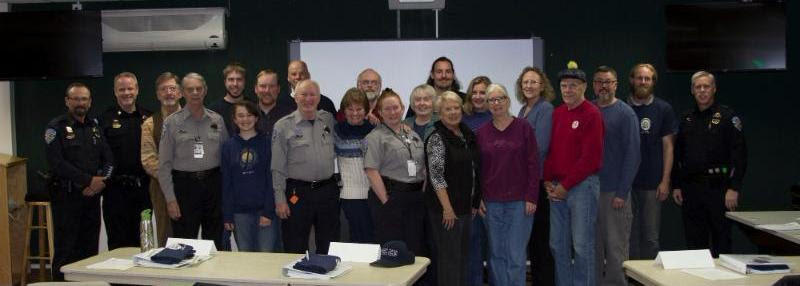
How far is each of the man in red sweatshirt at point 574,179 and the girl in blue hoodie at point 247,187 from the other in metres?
1.85

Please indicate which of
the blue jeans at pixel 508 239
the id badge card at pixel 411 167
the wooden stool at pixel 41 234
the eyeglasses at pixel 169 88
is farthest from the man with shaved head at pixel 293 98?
the wooden stool at pixel 41 234

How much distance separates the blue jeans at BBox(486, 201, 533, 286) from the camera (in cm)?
492

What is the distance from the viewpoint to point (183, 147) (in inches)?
201

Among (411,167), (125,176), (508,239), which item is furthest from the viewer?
(125,176)

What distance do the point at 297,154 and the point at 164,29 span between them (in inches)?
102

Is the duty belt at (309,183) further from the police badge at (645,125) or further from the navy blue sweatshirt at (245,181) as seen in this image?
the police badge at (645,125)

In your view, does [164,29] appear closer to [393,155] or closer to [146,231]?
[393,155]

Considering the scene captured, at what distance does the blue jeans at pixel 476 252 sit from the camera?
5239 millimetres

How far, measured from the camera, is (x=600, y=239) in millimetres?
5508

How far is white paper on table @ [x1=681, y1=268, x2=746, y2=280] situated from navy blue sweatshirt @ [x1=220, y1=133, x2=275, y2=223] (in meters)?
2.62

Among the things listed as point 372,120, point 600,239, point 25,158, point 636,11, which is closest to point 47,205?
point 25,158

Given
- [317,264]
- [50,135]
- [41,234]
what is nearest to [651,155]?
[317,264]

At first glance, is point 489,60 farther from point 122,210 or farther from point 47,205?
point 47,205

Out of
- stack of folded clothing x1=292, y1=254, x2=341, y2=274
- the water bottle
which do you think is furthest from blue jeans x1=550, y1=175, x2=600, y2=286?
the water bottle
